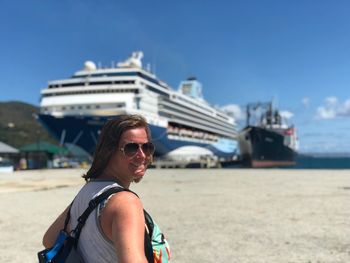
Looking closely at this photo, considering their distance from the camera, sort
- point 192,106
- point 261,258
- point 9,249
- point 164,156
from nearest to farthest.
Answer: point 261,258
point 9,249
point 164,156
point 192,106

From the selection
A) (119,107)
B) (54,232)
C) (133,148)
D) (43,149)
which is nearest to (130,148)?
(133,148)

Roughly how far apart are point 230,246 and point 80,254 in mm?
4851

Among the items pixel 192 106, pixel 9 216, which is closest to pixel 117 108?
pixel 192 106

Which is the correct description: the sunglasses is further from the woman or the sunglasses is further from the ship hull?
the ship hull

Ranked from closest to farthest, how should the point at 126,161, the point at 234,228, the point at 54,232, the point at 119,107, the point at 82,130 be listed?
the point at 126,161
the point at 54,232
the point at 234,228
the point at 82,130
the point at 119,107

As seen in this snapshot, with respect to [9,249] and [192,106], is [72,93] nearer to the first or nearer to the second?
[192,106]

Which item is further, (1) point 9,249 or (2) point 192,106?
(2) point 192,106

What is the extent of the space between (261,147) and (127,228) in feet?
202

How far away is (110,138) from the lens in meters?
1.89

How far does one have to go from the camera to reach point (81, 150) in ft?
166

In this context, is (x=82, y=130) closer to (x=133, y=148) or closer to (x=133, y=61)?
(x=133, y=61)

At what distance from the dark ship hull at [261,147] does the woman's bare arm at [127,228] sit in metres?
60.1

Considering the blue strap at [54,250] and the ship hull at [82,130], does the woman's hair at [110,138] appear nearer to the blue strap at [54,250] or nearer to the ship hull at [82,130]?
the blue strap at [54,250]

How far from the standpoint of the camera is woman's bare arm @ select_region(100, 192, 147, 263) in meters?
1.52
